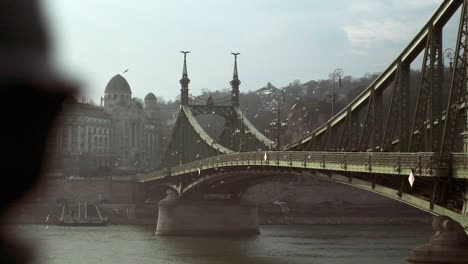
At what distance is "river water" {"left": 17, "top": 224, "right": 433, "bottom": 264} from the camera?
4703 centimetres

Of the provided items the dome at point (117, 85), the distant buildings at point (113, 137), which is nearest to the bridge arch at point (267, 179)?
the distant buildings at point (113, 137)

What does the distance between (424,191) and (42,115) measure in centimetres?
3054

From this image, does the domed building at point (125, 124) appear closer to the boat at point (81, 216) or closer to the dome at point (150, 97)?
the dome at point (150, 97)

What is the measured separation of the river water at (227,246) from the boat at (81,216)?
13.1 ft

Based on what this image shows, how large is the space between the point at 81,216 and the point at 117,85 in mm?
51117

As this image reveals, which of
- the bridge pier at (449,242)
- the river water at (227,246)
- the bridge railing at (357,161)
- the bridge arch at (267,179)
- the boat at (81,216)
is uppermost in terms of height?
the bridge railing at (357,161)

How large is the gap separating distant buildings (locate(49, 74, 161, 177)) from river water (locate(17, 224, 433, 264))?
3957 centimetres

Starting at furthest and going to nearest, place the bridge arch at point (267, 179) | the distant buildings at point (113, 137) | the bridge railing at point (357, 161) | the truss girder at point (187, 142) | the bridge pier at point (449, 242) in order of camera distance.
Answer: the distant buildings at point (113, 137)
the truss girder at point (187, 142)
the bridge pier at point (449, 242)
the bridge arch at point (267, 179)
the bridge railing at point (357, 161)

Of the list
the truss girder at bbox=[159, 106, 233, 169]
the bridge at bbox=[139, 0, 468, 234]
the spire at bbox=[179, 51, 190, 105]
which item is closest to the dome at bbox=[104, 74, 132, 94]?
the truss girder at bbox=[159, 106, 233, 169]

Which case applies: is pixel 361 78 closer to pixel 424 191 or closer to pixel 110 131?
pixel 110 131

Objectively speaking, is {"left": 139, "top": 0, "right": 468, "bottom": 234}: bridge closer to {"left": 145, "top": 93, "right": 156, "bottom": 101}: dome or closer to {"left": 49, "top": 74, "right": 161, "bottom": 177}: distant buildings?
{"left": 49, "top": 74, "right": 161, "bottom": 177}: distant buildings

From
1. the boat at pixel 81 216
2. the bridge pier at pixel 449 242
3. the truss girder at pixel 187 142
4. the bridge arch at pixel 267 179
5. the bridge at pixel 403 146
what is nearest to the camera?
the bridge at pixel 403 146

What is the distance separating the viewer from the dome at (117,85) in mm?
130500

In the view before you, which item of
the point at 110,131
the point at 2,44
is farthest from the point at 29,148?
the point at 110,131
